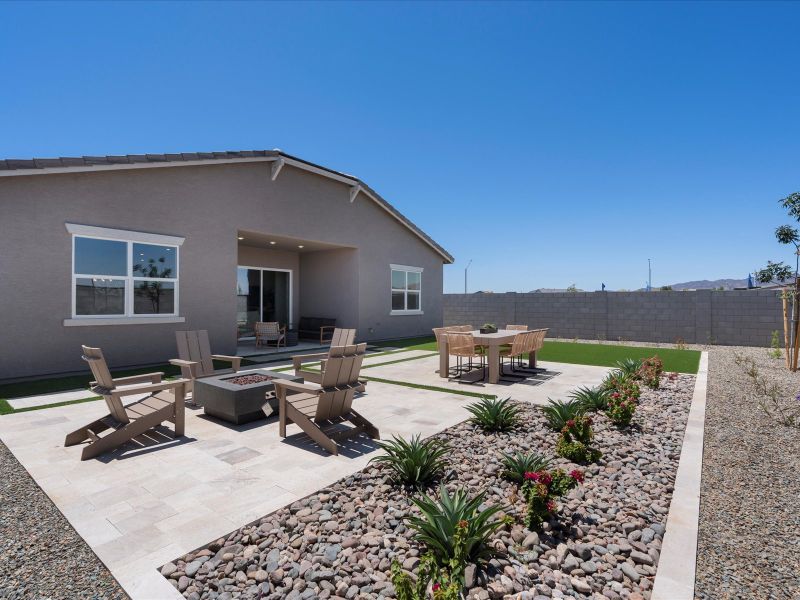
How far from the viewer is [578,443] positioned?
4.05m

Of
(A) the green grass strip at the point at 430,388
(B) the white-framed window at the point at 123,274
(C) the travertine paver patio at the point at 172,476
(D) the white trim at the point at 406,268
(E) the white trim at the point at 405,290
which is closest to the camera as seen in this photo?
(C) the travertine paver patio at the point at 172,476

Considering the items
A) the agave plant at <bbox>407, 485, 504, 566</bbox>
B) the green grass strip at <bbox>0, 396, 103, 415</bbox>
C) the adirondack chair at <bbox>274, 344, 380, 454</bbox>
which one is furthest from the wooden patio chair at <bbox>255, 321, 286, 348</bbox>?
the agave plant at <bbox>407, 485, 504, 566</bbox>

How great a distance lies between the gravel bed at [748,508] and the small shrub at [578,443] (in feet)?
3.06

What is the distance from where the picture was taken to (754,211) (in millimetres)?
18016

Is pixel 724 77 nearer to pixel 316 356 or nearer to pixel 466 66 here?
pixel 466 66

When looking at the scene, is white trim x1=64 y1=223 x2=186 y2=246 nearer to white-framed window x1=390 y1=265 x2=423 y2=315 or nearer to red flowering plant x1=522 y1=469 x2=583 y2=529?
white-framed window x1=390 y1=265 x2=423 y2=315

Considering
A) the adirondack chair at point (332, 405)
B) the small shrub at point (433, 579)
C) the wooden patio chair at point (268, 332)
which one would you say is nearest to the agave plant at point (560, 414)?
the adirondack chair at point (332, 405)

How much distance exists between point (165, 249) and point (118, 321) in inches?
80.8

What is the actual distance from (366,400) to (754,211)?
2135cm

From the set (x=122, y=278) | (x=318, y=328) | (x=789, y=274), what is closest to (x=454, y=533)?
(x=122, y=278)

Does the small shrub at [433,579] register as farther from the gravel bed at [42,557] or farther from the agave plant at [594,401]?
the agave plant at [594,401]

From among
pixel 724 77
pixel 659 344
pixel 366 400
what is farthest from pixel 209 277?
pixel 659 344

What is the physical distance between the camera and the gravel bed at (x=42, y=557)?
2143 millimetres

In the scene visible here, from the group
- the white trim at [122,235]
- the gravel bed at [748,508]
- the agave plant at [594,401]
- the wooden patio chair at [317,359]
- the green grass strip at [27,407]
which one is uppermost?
the white trim at [122,235]
